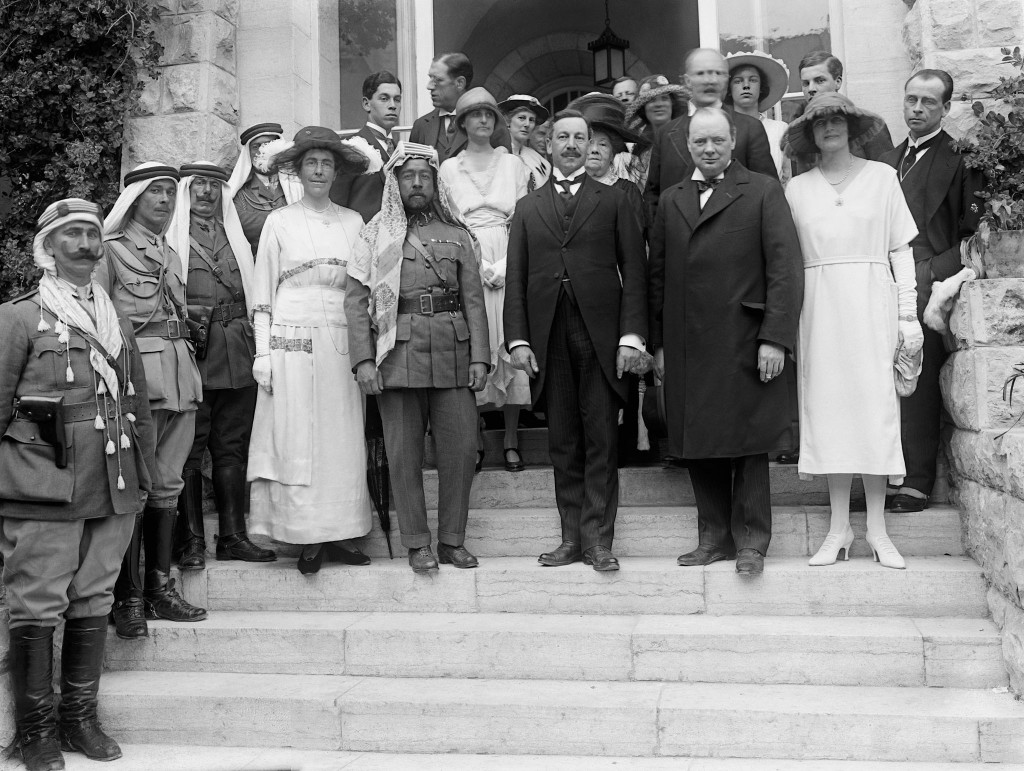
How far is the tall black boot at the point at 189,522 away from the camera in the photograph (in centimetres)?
532

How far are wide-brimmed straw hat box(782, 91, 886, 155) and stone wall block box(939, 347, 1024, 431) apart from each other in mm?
1105

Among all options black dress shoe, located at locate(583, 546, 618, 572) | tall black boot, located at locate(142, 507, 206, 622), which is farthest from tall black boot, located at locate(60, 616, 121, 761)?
black dress shoe, located at locate(583, 546, 618, 572)

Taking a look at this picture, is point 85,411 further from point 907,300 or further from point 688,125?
point 907,300

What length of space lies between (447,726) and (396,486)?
1.30m

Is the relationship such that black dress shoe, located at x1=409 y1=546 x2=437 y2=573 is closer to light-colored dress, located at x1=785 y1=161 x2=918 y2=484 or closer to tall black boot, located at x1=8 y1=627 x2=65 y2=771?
tall black boot, located at x1=8 y1=627 x2=65 y2=771

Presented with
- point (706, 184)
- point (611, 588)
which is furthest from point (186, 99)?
point (611, 588)

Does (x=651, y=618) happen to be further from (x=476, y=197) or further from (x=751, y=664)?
(x=476, y=197)

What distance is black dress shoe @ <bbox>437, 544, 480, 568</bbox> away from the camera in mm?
4938

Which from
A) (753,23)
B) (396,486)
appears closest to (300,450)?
(396,486)

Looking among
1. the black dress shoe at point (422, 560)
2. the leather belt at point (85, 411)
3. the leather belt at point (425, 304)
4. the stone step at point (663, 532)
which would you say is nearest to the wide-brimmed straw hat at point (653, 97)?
the leather belt at point (425, 304)

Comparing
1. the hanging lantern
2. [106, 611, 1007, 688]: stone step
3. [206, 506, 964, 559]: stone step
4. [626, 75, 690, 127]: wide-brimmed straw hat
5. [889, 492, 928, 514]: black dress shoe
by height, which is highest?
the hanging lantern

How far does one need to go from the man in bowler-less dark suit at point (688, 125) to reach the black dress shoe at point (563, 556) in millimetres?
1905

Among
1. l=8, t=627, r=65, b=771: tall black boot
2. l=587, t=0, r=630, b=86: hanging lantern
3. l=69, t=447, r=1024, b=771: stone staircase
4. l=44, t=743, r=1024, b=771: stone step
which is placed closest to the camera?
l=44, t=743, r=1024, b=771: stone step

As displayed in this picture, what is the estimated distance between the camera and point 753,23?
24.1ft
